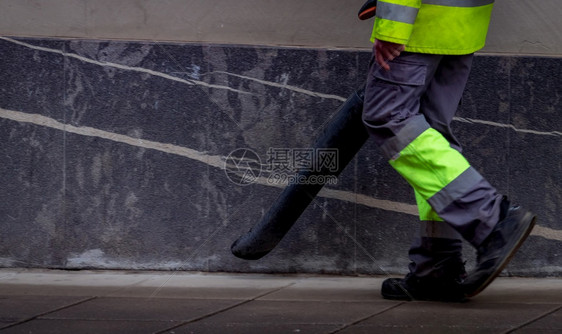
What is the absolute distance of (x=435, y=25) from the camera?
351cm

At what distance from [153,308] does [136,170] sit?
1.01 meters

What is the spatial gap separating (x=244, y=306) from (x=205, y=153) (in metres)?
1.02

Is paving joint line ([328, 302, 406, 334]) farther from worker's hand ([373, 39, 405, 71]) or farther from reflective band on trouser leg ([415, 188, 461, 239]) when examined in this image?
worker's hand ([373, 39, 405, 71])

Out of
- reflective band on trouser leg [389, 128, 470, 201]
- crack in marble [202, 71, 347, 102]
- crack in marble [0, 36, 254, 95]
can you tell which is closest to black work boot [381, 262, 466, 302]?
reflective band on trouser leg [389, 128, 470, 201]

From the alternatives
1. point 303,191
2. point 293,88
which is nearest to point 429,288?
point 303,191

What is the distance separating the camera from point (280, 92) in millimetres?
4465

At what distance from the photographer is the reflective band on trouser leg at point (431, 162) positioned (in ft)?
11.2

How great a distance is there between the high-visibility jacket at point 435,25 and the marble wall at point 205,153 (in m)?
0.85

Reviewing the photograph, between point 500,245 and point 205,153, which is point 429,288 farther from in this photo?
point 205,153

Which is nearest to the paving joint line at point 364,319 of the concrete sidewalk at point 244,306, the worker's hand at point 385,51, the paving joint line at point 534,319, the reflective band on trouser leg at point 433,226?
the concrete sidewalk at point 244,306

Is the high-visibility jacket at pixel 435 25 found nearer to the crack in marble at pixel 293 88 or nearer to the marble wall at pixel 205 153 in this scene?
the marble wall at pixel 205 153

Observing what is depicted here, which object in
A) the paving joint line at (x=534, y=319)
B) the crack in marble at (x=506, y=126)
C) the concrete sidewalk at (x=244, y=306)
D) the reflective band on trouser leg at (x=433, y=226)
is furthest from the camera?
the crack in marble at (x=506, y=126)

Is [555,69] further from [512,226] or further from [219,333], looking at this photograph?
[219,333]

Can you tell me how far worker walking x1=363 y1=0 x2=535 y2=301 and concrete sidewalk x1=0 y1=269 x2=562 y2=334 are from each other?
0.19 meters
